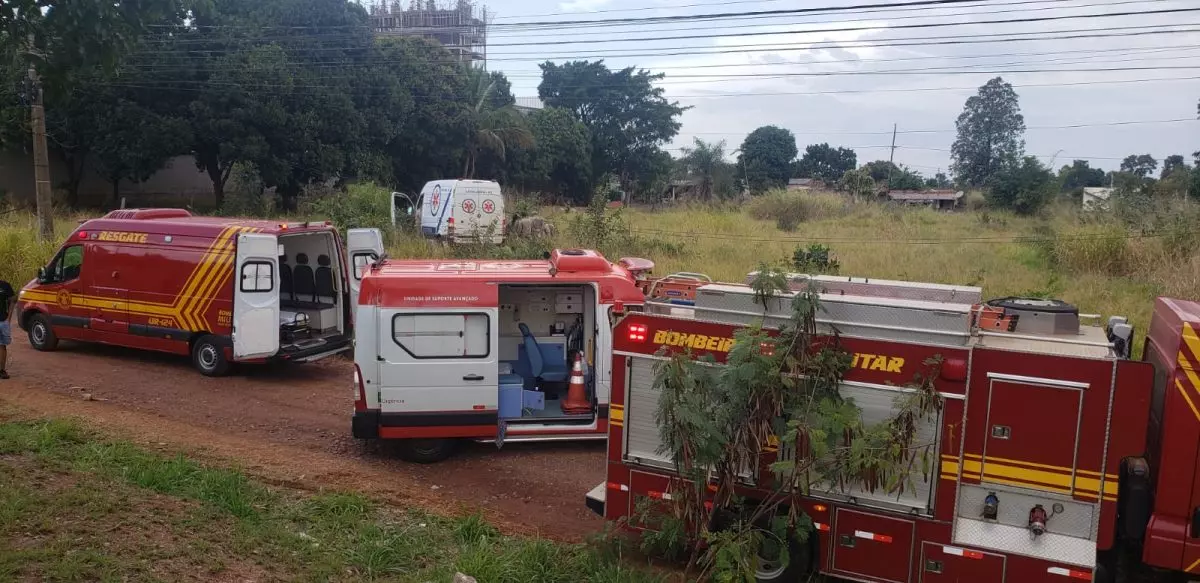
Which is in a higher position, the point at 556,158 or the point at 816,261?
the point at 556,158

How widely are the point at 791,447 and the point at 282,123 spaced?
33017mm

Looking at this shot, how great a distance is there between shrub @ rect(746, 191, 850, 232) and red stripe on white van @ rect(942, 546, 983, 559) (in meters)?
25.5

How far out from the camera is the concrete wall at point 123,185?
3678 centimetres

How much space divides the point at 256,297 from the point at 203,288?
0.88m

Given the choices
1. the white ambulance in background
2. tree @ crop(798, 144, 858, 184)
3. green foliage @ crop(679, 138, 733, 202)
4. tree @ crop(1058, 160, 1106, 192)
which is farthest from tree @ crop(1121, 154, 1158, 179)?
the white ambulance in background

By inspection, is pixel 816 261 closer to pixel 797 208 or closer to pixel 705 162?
pixel 797 208

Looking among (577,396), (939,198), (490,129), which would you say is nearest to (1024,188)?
(939,198)

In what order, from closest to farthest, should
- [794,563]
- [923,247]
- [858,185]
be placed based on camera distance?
1. [794,563]
2. [923,247]
3. [858,185]

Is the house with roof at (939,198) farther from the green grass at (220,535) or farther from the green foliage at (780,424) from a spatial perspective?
the green grass at (220,535)

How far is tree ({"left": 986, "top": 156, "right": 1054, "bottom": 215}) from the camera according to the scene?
3256 cm

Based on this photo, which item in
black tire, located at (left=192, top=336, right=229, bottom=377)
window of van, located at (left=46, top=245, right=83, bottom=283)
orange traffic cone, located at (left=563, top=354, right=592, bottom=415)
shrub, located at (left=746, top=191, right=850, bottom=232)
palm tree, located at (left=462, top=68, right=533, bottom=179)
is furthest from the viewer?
palm tree, located at (left=462, top=68, right=533, bottom=179)

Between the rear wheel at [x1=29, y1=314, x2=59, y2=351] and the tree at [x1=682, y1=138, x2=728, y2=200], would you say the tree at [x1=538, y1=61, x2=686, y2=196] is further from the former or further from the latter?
the rear wheel at [x1=29, y1=314, x2=59, y2=351]

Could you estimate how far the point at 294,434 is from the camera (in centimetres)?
1035

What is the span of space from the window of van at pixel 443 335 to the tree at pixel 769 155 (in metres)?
61.1
